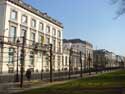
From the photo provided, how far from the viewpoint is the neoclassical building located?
5302cm

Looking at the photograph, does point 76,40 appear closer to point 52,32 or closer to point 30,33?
point 52,32

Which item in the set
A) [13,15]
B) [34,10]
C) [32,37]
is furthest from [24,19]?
[34,10]

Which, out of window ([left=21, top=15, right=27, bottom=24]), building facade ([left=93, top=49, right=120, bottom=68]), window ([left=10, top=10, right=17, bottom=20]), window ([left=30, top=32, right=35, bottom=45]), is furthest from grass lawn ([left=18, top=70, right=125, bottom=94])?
building facade ([left=93, top=49, right=120, bottom=68])

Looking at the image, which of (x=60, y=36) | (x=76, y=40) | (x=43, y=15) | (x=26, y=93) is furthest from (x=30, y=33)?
(x=76, y=40)

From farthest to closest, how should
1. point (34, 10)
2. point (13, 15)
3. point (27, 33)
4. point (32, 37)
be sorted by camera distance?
point (34, 10), point (32, 37), point (27, 33), point (13, 15)

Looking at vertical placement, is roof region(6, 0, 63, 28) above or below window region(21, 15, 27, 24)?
above

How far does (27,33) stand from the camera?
6675 centimetres

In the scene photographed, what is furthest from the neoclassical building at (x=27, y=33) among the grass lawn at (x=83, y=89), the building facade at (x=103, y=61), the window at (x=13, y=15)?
the grass lawn at (x=83, y=89)

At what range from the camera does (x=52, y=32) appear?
279ft

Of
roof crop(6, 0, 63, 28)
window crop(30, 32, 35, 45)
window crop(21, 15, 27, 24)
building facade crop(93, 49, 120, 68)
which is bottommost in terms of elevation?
building facade crop(93, 49, 120, 68)

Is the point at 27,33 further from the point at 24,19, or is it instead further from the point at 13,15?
the point at 13,15

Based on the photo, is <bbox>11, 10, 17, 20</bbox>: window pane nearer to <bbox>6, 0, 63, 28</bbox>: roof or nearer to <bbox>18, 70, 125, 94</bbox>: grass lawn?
<bbox>6, 0, 63, 28</bbox>: roof

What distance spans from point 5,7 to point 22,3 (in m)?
8.65

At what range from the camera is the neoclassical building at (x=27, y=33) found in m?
53.0
